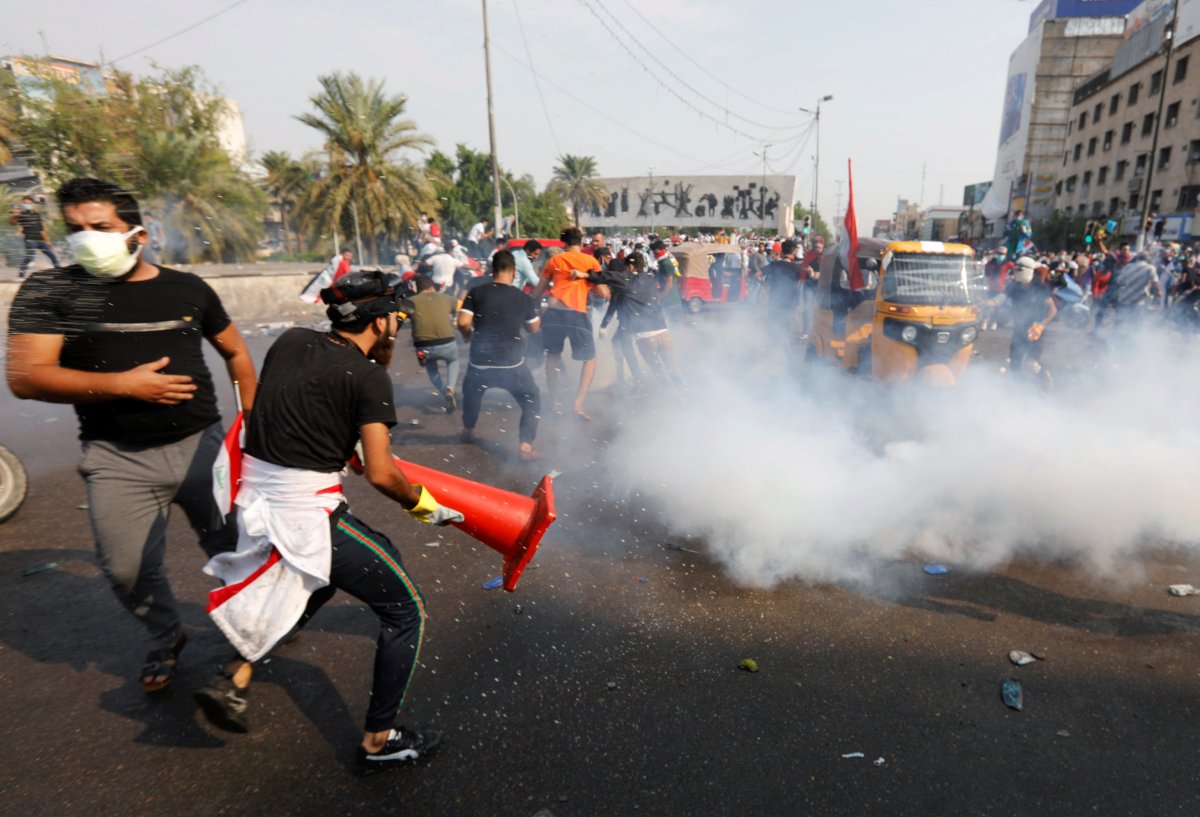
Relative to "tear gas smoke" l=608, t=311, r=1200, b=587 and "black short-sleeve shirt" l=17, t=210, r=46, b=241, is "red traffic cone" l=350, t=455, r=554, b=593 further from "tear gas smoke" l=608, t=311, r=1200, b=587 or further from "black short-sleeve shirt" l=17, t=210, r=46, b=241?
"black short-sleeve shirt" l=17, t=210, r=46, b=241

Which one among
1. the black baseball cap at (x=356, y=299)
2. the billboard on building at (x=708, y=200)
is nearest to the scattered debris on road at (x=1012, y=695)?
the black baseball cap at (x=356, y=299)

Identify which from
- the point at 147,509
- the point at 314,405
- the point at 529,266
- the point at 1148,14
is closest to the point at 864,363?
the point at 529,266

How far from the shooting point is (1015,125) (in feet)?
226

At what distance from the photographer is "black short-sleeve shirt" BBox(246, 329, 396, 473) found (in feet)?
7.33

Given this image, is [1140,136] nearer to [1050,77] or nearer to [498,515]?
[1050,77]

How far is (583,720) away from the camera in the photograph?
8.97 ft

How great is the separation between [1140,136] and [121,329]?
5725 centimetres

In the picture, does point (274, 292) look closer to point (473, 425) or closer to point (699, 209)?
point (473, 425)

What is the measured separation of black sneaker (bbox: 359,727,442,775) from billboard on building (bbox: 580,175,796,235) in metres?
47.8

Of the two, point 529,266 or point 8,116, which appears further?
point 529,266

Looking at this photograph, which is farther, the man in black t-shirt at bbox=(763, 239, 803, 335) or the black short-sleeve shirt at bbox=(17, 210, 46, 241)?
the man in black t-shirt at bbox=(763, 239, 803, 335)

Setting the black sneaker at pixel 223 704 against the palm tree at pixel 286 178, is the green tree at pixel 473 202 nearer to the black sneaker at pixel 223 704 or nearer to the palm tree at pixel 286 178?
the palm tree at pixel 286 178

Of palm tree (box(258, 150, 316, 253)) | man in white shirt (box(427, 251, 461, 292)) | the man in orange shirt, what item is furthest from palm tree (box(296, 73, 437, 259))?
the man in orange shirt

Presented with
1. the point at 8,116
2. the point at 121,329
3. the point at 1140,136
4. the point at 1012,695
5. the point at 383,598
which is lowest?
the point at 1012,695
